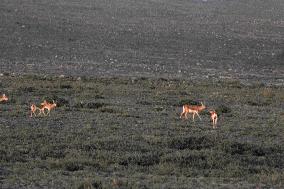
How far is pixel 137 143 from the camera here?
1612 cm

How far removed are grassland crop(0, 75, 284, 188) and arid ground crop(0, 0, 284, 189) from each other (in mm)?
36

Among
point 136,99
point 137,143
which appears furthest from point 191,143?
point 136,99

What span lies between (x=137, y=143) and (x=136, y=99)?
1034cm

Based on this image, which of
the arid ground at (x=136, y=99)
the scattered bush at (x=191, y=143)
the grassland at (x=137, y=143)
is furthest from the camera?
the scattered bush at (x=191, y=143)

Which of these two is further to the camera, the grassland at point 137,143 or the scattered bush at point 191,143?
the scattered bush at point 191,143

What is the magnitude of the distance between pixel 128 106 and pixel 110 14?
165 feet

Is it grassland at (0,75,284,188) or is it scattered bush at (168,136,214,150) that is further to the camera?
scattered bush at (168,136,214,150)

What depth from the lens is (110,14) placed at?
73312 millimetres

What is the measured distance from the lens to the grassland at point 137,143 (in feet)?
41.5

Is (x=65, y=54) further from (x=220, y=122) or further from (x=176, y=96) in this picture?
(x=220, y=122)

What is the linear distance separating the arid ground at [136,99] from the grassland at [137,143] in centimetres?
4

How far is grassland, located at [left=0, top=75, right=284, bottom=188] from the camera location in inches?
498

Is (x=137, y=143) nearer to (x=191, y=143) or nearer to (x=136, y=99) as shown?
(x=191, y=143)

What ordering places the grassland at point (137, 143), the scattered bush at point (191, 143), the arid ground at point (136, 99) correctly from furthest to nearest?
the scattered bush at point (191, 143)
the arid ground at point (136, 99)
the grassland at point (137, 143)
